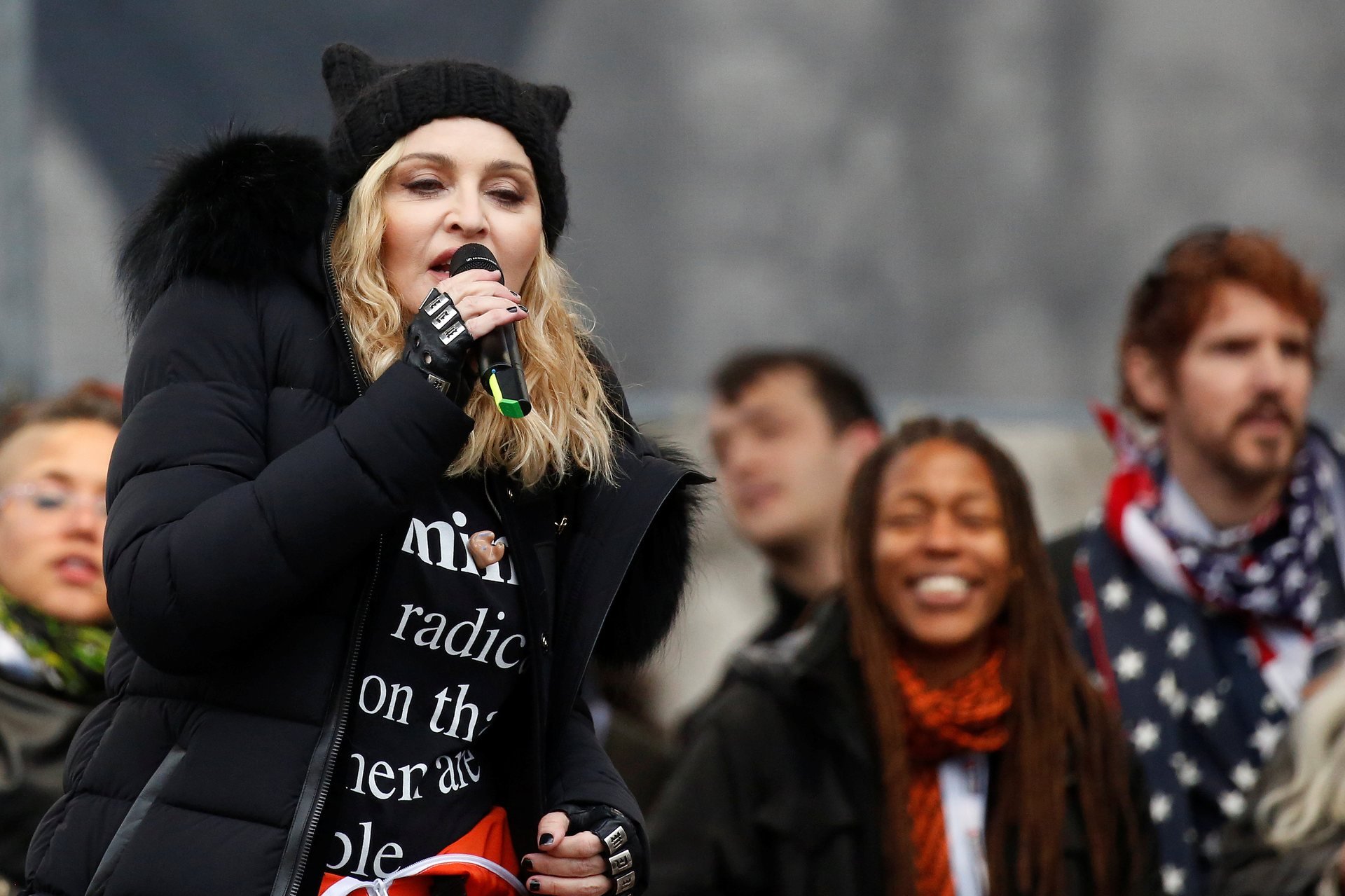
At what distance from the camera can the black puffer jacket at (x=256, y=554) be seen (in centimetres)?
190

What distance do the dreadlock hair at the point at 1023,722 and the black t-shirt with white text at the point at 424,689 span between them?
1.80 metres

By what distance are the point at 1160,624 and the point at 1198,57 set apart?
3.08 meters

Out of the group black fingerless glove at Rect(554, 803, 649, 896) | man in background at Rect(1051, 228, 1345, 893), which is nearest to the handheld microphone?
black fingerless glove at Rect(554, 803, 649, 896)

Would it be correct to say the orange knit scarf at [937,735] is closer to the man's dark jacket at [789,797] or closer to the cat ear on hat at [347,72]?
the man's dark jacket at [789,797]

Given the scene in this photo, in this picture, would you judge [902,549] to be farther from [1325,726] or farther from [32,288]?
[32,288]

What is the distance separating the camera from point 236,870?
1.92m

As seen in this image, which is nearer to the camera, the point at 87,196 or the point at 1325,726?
the point at 1325,726

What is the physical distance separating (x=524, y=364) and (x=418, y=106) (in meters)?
0.36

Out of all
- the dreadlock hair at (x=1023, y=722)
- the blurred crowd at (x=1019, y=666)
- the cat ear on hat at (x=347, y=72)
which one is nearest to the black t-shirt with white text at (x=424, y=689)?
the cat ear on hat at (x=347, y=72)

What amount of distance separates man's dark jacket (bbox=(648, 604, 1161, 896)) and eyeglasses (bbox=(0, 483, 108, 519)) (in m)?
1.44

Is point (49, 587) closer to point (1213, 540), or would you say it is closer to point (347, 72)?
point (347, 72)

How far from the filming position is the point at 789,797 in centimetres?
382

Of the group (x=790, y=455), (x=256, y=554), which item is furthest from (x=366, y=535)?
(x=790, y=455)

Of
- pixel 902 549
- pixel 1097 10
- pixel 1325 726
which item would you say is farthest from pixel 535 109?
pixel 1097 10
